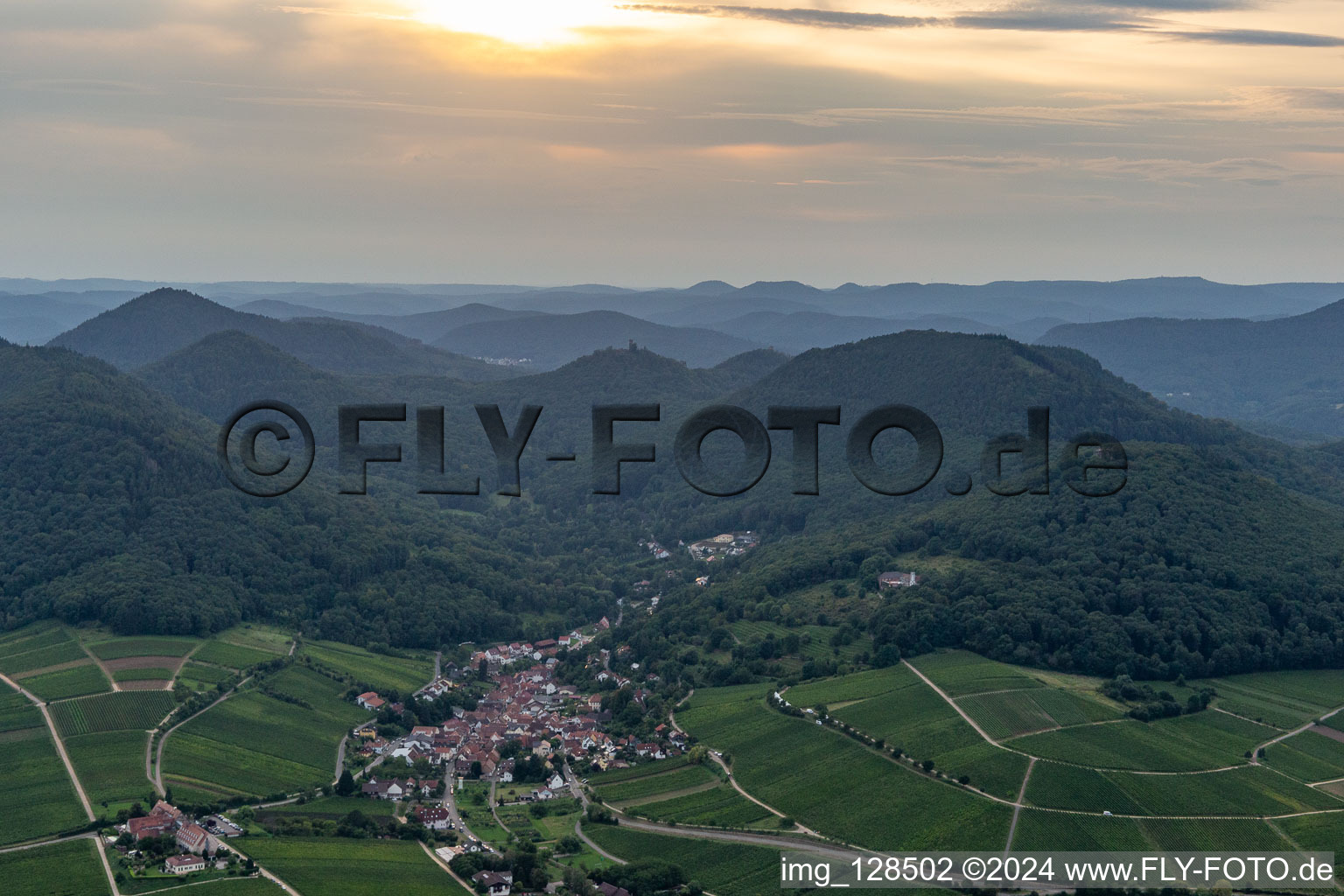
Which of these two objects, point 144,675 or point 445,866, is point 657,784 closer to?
point 445,866

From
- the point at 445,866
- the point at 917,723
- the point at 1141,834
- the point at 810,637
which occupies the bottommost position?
the point at 445,866

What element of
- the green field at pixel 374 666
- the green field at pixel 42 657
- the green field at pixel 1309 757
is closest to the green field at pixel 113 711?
the green field at pixel 42 657

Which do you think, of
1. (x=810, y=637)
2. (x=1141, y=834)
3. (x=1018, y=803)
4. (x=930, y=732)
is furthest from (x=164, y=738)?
(x=1141, y=834)

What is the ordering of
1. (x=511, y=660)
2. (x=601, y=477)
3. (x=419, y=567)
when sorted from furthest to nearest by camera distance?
(x=419, y=567) → (x=511, y=660) → (x=601, y=477)

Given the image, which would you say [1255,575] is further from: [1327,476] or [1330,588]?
[1327,476]

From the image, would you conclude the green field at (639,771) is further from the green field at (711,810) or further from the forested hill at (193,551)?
the forested hill at (193,551)

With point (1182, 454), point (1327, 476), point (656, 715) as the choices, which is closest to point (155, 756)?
point (656, 715)
